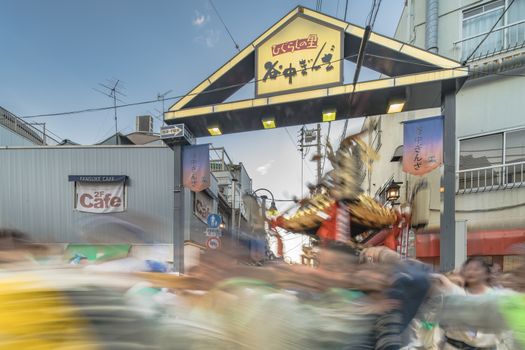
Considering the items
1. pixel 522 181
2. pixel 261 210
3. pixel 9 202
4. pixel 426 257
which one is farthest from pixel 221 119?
pixel 9 202

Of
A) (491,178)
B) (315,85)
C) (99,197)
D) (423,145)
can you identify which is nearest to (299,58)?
(315,85)

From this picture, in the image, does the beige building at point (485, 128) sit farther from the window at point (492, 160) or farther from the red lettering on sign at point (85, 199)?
the red lettering on sign at point (85, 199)

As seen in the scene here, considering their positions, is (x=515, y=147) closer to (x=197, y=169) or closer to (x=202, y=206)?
(x=197, y=169)

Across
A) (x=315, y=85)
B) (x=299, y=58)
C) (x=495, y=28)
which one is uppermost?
(x=495, y=28)

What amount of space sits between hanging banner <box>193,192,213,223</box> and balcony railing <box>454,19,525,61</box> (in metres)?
11.1

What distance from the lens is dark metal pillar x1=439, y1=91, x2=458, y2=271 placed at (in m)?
7.07

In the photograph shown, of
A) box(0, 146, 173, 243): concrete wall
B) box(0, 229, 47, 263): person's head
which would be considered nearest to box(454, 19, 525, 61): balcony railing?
box(0, 146, 173, 243): concrete wall

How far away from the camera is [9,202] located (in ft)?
47.2

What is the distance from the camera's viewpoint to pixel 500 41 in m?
9.70

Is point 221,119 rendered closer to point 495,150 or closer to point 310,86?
point 310,86

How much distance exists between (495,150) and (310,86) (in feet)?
17.6

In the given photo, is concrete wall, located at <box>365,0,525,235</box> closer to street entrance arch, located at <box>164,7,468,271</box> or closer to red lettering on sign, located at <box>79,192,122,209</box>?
street entrance arch, located at <box>164,7,468,271</box>

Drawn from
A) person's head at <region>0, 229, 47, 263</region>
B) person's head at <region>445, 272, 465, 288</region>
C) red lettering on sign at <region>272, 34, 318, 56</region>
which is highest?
red lettering on sign at <region>272, 34, 318, 56</region>

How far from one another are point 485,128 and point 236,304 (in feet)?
33.4
